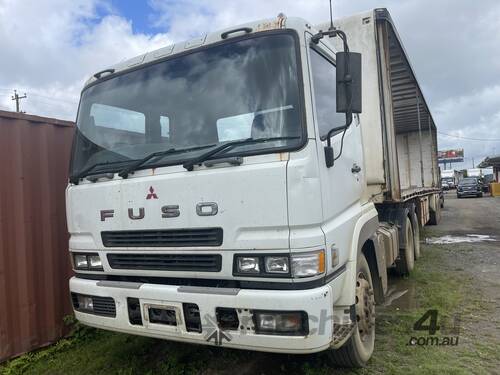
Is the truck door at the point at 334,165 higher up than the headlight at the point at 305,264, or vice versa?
the truck door at the point at 334,165

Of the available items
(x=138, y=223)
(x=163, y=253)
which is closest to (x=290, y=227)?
(x=163, y=253)

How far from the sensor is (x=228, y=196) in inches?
103

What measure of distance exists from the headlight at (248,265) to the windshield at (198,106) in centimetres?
67

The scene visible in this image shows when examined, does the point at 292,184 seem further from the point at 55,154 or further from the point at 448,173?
the point at 448,173

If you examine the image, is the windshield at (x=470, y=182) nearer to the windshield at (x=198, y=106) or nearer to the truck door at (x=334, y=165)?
the truck door at (x=334, y=165)

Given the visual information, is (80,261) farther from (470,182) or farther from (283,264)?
(470,182)

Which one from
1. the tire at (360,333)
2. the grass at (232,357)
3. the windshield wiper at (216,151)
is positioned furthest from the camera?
the grass at (232,357)

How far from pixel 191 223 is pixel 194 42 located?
54.2 inches

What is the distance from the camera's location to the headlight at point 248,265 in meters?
2.57

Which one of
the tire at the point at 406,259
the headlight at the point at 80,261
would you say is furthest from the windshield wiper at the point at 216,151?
the tire at the point at 406,259

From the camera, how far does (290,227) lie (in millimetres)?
2504

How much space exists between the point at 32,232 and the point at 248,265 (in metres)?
2.73

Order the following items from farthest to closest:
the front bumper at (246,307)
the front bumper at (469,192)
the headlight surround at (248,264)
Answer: the front bumper at (469,192), the headlight surround at (248,264), the front bumper at (246,307)

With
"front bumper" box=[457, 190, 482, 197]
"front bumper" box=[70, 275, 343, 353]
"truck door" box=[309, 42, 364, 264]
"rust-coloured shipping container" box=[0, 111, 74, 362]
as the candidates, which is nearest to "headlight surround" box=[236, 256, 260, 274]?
"front bumper" box=[70, 275, 343, 353]
